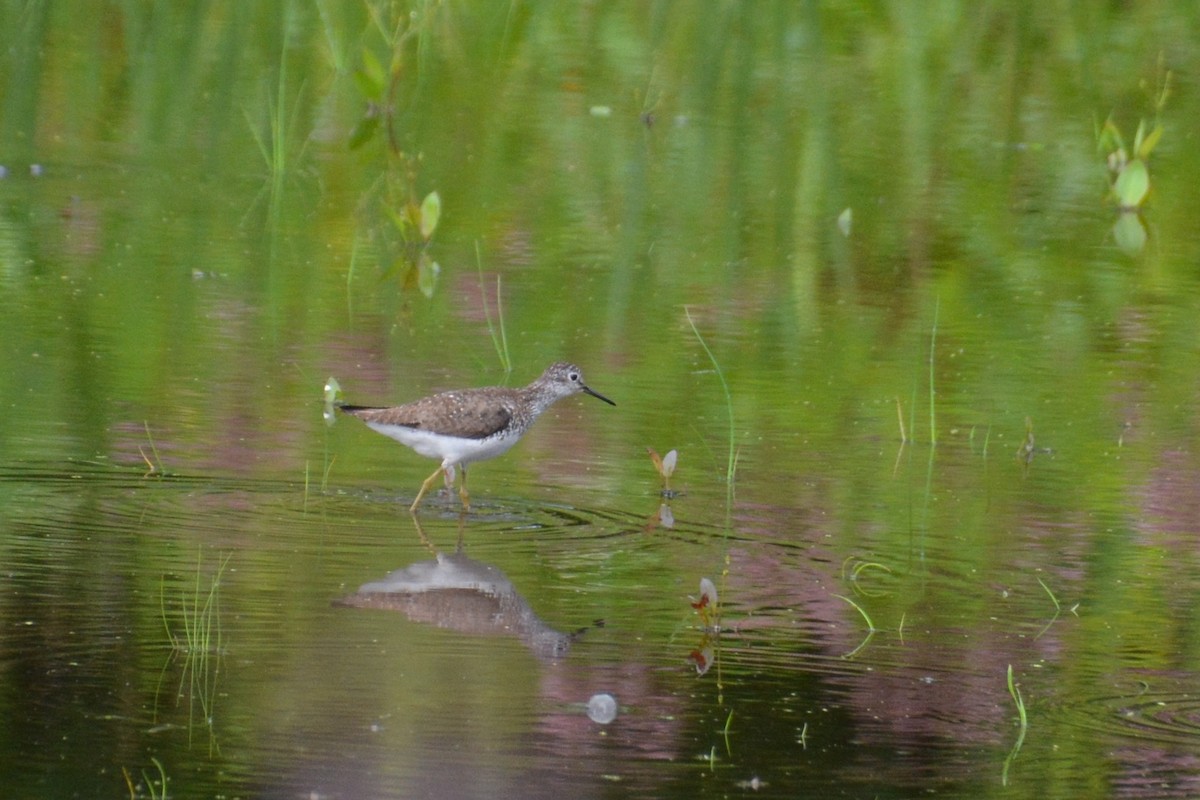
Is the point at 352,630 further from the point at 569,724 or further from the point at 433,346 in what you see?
the point at 433,346

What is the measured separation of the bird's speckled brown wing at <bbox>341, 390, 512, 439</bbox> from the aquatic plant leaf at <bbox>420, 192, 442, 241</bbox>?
3921 mm

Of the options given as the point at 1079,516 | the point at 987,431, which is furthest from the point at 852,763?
the point at 987,431

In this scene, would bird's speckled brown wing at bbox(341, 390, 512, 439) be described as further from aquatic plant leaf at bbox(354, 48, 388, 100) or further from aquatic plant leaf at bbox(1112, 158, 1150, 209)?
aquatic plant leaf at bbox(1112, 158, 1150, 209)

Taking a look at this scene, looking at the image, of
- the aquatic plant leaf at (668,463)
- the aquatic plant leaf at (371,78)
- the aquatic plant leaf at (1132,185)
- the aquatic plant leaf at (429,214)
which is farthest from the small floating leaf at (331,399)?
the aquatic plant leaf at (1132,185)

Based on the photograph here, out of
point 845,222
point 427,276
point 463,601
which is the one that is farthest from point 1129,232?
Result: point 463,601

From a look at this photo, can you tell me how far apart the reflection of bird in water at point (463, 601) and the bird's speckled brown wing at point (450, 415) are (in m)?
1.50

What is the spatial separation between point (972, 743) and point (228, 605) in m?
2.41

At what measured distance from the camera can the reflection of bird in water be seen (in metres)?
6.89

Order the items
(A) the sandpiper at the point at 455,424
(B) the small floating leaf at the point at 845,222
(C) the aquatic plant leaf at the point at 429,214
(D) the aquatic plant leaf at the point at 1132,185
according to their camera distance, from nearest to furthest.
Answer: (A) the sandpiper at the point at 455,424
(C) the aquatic plant leaf at the point at 429,214
(B) the small floating leaf at the point at 845,222
(D) the aquatic plant leaf at the point at 1132,185

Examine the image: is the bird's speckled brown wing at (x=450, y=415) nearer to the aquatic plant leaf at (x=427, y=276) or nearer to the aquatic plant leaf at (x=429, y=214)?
the aquatic plant leaf at (x=427, y=276)

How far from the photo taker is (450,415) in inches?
365

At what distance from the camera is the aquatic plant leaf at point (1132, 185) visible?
1638 cm

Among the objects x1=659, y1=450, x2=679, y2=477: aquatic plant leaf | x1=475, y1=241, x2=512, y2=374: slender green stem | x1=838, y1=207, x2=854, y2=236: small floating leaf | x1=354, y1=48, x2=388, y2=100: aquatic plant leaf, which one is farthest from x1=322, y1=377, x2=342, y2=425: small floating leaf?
x1=838, y1=207, x2=854, y2=236: small floating leaf

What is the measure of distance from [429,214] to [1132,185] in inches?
233
